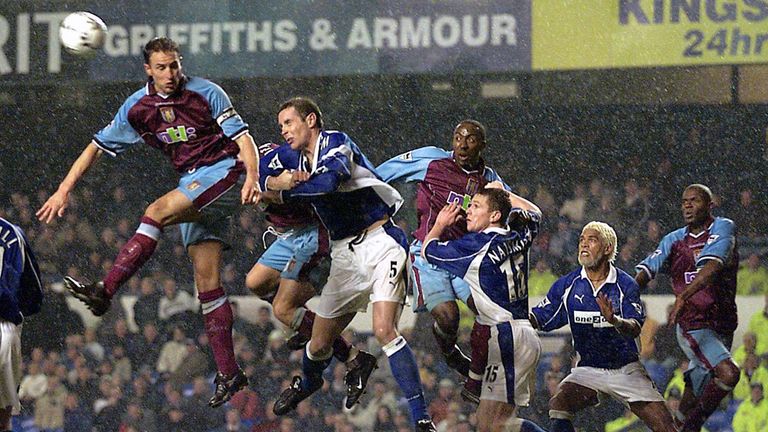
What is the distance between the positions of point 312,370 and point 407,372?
33.0 inches

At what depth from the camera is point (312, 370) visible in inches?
307

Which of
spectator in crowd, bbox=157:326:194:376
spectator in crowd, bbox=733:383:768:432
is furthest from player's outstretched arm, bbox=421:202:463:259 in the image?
spectator in crowd, bbox=157:326:194:376

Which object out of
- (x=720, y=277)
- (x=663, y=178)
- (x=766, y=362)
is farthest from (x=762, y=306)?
(x=720, y=277)

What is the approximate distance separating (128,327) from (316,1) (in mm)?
4071

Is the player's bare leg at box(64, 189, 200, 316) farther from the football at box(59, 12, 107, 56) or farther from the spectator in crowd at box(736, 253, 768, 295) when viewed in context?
the spectator in crowd at box(736, 253, 768, 295)

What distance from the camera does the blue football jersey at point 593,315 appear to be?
7.69 meters

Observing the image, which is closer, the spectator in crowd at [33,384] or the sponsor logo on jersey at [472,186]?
the sponsor logo on jersey at [472,186]

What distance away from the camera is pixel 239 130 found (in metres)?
7.16

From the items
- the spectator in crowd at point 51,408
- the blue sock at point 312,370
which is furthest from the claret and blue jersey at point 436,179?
the spectator in crowd at point 51,408

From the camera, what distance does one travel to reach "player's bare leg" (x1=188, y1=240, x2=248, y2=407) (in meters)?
7.62

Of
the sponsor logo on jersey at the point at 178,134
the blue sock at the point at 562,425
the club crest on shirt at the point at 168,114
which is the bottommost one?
the blue sock at the point at 562,425

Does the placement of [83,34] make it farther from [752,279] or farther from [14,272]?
[752,279]

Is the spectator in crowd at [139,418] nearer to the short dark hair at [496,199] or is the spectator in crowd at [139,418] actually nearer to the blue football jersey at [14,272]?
the blue football jersey at [14,272]

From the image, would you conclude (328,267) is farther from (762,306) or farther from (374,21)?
(374,21)
